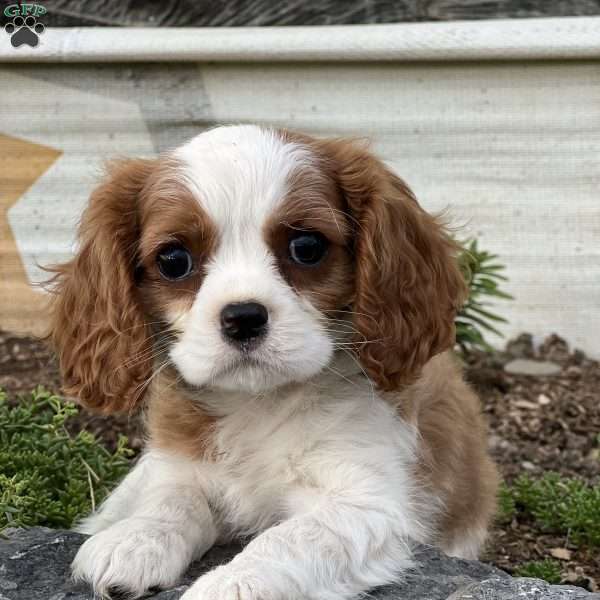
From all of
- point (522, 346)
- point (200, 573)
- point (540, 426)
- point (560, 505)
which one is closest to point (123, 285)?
point (200, 573)

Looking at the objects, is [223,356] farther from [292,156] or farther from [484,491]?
[484,491]

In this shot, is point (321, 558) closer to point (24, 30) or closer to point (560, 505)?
point (560, 505)

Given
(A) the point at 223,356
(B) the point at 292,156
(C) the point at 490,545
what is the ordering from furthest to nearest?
1. (C) the point at 490,545
2. (B) the point at 292,156
3. (A) the point at 223,356

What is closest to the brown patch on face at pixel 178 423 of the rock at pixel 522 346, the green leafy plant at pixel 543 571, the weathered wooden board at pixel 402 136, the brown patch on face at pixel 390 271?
the brown patch on face at pixel 390 271

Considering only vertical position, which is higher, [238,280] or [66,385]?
[238,280]

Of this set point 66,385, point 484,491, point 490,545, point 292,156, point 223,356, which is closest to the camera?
point 223,356

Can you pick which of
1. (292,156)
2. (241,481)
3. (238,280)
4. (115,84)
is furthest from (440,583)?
(115,84)

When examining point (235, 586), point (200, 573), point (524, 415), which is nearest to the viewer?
point (235, 586)

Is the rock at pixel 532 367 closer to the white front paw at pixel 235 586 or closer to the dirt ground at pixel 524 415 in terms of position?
the dirt ground at pixel 524 415
